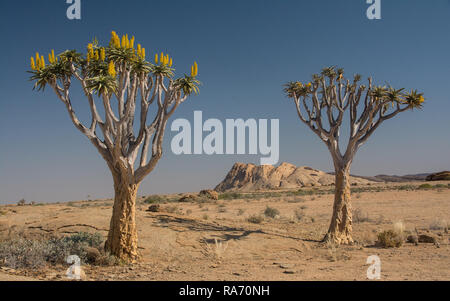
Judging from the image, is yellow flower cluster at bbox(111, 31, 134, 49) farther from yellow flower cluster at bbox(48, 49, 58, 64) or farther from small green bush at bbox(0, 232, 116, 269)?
small green bush at bbox(0, 232, 116, 269)

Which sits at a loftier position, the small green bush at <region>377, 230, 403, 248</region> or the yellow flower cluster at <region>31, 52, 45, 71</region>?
the yellow flower cluster at <region>31, 52, 45, 71</region>

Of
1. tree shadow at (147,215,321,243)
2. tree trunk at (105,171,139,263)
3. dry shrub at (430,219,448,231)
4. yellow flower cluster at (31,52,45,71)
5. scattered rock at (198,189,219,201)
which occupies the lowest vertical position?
scattered rock at (198,189,219,201)

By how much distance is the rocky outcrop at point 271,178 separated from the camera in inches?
2938

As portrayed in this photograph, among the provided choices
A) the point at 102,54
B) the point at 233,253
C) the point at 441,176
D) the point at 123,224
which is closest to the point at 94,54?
the point at 102,54

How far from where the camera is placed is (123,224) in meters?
8.81

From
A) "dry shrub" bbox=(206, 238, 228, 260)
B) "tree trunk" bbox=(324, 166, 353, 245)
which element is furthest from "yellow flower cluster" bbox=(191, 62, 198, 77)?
"tree trunk" bbox=(324, 166, 353, 245)

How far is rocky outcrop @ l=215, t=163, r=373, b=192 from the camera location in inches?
2938

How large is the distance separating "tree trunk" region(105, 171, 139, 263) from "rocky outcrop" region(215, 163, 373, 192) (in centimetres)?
6439

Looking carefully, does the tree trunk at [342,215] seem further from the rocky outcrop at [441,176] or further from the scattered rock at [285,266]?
the rocky outcrop at [441,176]

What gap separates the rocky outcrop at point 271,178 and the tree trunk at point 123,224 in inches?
2535

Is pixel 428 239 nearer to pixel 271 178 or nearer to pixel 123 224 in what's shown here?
pixel 123 224
